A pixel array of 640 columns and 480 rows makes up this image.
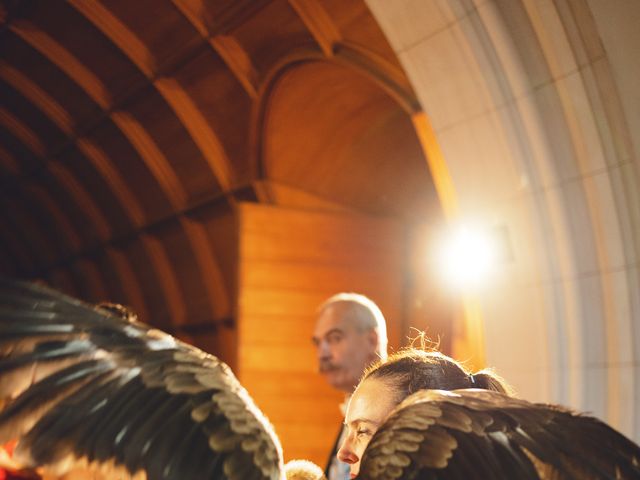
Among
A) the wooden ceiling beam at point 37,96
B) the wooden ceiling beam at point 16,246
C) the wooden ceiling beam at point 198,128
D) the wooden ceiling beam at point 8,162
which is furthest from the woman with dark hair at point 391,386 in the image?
the wooden ceiling beam at point 16,246

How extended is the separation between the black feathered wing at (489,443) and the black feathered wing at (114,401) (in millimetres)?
217

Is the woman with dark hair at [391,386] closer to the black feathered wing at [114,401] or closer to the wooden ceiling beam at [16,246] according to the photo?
the black feathered wing at [114,401]

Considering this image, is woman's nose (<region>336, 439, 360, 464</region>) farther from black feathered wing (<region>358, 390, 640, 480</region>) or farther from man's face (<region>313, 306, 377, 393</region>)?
man's face (<region>313, 306, 377, 393</region>)

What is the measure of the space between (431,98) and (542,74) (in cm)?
44

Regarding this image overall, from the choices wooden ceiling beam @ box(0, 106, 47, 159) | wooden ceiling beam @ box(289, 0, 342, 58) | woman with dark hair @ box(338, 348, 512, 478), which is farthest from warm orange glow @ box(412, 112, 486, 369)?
wooden ceiling beam @ box(0, 106, 47, 159)

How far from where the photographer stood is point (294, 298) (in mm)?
6348

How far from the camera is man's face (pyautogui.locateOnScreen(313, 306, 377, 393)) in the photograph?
354 cm

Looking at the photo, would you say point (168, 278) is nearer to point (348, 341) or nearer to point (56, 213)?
point (56, 213)

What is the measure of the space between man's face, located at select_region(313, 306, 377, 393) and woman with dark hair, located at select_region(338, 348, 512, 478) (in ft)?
5.06

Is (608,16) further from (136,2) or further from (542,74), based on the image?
(136,2)

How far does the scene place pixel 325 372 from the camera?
3.56m

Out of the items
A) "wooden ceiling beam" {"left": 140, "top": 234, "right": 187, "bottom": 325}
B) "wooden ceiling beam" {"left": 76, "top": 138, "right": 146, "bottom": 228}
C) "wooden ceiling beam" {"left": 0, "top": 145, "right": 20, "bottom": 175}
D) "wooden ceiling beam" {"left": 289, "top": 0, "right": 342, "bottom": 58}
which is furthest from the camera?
"wooden ceiling beam" {"left": 0, "top": 145, "right": 20, "bottom": 175}

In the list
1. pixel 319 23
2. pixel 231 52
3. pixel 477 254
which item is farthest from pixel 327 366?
pixel 231 52

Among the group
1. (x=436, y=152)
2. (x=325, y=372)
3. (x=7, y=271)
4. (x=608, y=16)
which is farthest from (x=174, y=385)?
(x=7, y=271)
